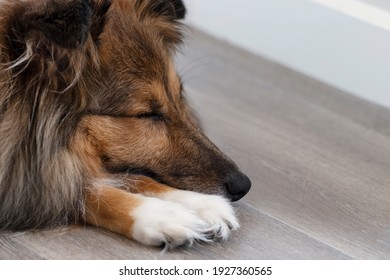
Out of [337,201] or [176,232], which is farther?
[337,201]

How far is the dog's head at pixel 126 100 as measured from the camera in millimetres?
2305

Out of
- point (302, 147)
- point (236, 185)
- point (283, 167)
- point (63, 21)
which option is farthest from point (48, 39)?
point (302, 147)

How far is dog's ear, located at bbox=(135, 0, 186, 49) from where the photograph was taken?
271cm

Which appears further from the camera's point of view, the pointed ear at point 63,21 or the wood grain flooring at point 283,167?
the wood grain flooring at point 283,167

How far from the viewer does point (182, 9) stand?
3.01 meters

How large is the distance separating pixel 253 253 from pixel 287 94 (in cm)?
222

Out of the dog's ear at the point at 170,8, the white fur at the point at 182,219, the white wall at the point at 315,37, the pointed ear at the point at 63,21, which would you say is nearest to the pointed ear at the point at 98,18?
the pointed ear at the point at 63,21

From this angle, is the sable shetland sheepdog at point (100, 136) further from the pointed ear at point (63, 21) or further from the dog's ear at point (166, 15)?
the dog's ear at point (166, 15)

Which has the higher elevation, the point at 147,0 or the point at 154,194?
the point at 147,0

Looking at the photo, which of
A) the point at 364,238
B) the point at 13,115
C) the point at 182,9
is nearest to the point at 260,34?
the point at 182,9

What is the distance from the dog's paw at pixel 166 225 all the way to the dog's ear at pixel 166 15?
30.4 inches

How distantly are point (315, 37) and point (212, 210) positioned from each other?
98.7 inches

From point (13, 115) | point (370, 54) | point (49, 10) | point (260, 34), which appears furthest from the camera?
point (260, 34)
